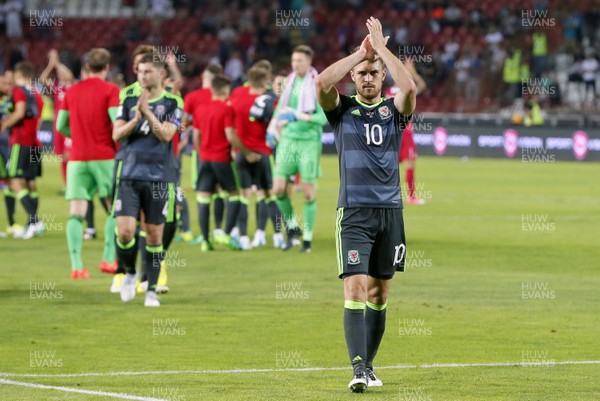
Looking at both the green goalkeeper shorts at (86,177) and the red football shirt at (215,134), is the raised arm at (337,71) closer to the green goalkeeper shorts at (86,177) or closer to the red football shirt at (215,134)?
the green goalkeeper shorts at (86,177)

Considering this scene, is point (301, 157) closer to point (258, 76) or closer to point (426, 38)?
point (258, 76)

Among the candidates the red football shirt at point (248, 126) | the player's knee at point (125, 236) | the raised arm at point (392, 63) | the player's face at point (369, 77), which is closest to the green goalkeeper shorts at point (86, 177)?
the player's knee at point (125, 236)

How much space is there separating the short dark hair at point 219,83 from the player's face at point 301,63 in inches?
58.2

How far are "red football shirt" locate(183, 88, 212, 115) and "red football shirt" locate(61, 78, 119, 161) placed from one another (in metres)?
4.51

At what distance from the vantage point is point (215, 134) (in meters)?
18.9

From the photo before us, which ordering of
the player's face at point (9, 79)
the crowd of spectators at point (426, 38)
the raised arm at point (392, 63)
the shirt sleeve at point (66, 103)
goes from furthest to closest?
the crowd of spectators at point (426, 38) → the player's face at point (9, 79) → the shirt sleeve at point (66, 103) → the raised arm at point (392, 63)

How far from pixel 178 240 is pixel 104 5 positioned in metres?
37.4

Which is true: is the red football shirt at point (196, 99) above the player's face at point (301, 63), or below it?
below

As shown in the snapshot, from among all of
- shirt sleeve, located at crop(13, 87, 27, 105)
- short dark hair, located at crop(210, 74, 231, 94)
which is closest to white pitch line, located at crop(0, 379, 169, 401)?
short dark hair, located at crop(210, 74, 231, 94)

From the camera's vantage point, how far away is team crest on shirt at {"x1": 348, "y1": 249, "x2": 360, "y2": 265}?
8930 mm

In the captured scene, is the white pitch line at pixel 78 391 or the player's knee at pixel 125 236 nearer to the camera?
the white pitch line at pixel 78 391

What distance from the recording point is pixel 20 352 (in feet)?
35.7

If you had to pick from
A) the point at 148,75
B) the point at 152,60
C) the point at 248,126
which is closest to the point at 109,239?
the point at 148,75

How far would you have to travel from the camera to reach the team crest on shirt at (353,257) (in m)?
8.93
